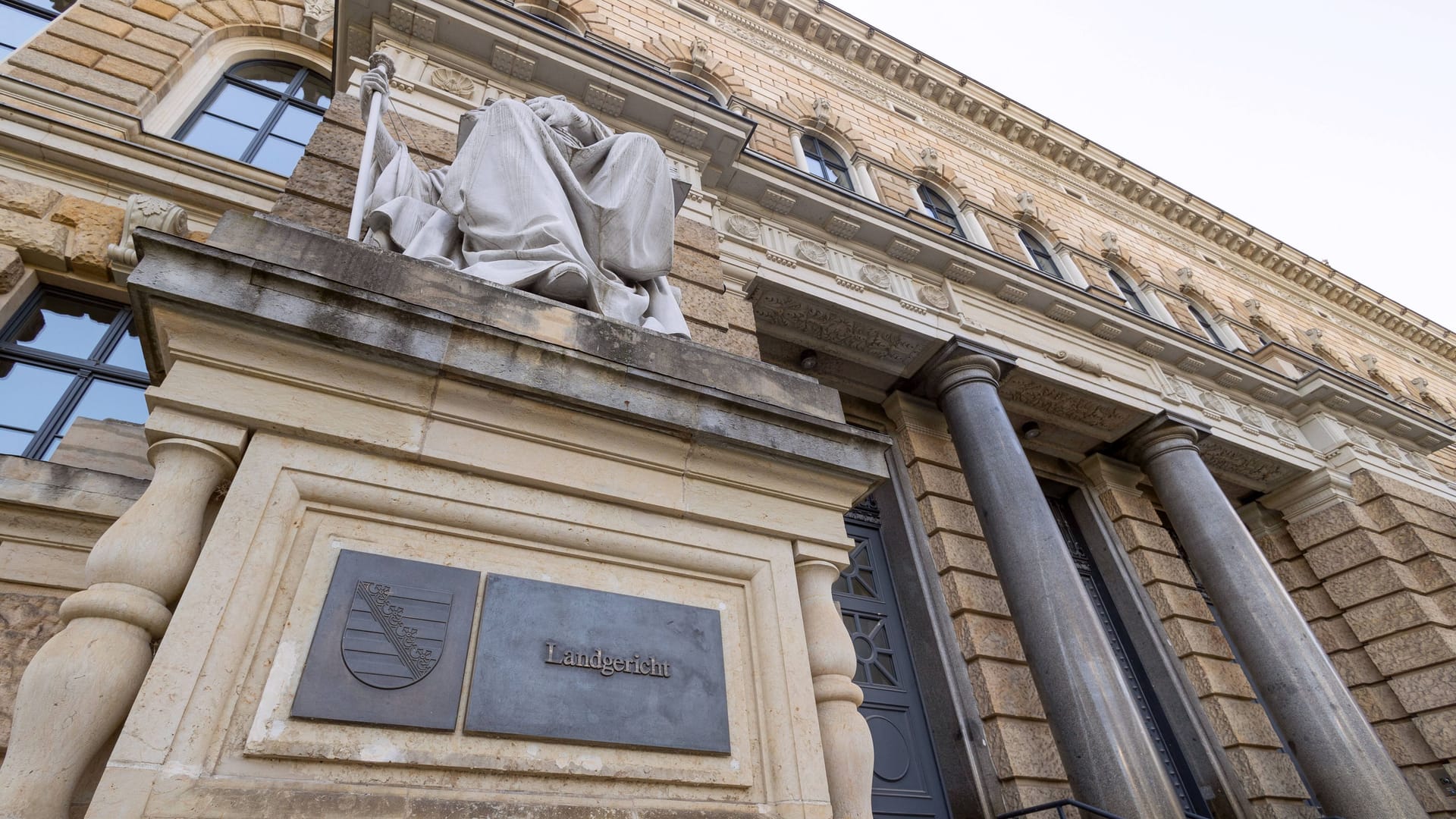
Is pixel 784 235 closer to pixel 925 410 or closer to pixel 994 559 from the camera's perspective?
pixel 925 410

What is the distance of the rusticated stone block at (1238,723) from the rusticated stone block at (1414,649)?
2.85m

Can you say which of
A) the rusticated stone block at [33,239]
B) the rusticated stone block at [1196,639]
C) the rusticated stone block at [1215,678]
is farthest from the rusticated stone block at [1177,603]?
the rusticated stone block at [33,239]

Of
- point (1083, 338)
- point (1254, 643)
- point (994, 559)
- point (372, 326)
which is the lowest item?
point (372, 326)

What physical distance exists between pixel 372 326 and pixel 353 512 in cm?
77

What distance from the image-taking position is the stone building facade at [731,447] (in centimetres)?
241

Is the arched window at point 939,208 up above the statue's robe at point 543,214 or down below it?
above

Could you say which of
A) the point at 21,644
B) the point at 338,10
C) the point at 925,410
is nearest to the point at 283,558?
the point at 21,644

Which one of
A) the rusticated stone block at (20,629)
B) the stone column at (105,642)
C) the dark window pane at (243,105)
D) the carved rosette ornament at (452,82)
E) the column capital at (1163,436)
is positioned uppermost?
the dark window pane at (243,105)

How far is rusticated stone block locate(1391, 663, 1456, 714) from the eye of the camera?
9.84 metres

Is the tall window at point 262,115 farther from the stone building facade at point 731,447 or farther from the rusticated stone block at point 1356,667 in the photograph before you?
the rusticated stone block at point 1356,667

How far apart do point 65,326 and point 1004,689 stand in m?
9.02

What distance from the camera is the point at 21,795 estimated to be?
1.85 m

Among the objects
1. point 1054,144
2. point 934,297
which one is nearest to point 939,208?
point 934,297

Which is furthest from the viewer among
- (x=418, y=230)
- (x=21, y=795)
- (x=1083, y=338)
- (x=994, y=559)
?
(x=1083, y=338)
